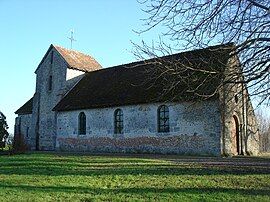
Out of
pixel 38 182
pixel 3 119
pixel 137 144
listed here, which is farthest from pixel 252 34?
pixel 3 119

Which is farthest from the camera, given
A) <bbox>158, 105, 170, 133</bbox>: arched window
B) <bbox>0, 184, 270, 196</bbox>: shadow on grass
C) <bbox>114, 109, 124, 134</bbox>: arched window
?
<bbox>114, 109, 124, 134</bbox>: arched window

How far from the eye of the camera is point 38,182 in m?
9.52

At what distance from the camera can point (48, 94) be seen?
105 feet

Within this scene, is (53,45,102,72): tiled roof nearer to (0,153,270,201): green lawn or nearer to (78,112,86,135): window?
(78,112,86,135): window

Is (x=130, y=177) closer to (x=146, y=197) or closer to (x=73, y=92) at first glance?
(x=146, y=197)

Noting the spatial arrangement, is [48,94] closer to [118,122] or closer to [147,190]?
[118,122]

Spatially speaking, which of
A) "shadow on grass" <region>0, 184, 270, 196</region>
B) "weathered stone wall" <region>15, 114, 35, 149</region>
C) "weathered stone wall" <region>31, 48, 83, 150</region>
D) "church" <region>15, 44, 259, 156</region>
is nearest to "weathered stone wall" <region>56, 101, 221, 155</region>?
"church" <region>15, 44, 259, 156</region>

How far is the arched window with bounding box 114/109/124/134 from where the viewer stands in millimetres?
24281

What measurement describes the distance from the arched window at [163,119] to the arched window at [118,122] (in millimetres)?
3397

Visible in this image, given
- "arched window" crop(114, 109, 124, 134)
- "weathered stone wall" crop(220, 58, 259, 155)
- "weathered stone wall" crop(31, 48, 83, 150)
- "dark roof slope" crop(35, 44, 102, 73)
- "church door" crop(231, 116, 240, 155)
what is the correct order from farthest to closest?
"dark roof slope" crop(35, 44, 102, 73) < "weathered stone wall" crop(31, 48, 83, 150) < "arched window" crop(114, 109, 124, 134) < "church door" crop(231, 116, 240, 155) < "weathered stone wall" crop(220, 58, 259, 155)

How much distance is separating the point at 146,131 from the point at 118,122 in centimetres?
291

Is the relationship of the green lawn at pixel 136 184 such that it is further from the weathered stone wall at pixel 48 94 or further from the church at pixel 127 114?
the weathered stone wall at pixel 48 94

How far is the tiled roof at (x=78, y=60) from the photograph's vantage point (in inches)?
1252

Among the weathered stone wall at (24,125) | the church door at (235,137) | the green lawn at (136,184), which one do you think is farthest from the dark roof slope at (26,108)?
the green lawn at (136,184)
